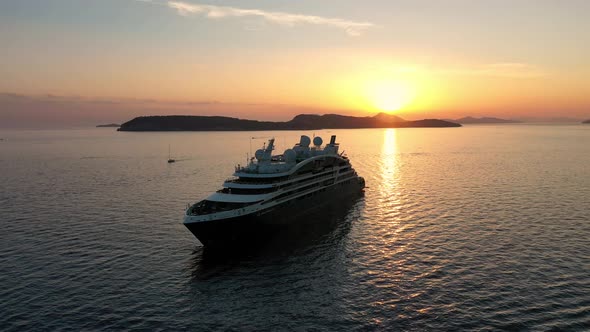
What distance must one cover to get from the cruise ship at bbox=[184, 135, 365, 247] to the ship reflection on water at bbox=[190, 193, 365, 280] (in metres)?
1.51

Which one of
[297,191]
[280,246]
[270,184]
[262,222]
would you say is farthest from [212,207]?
[297,191]

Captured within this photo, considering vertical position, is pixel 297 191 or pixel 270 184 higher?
pixel 270 184

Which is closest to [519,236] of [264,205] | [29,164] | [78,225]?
[264,205]

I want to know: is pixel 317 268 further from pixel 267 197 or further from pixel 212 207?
pixel 212 207

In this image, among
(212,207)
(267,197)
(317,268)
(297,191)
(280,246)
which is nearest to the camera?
(317,268)

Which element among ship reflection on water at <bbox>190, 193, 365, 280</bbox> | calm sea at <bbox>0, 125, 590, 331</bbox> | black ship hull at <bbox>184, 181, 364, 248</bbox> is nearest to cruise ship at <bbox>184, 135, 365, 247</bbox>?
black ship hull at <bbox>184, 181, 364, 248</bbox>

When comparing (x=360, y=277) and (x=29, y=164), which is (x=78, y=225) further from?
(x=29, y=164)

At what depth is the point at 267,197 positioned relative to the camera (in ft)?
194

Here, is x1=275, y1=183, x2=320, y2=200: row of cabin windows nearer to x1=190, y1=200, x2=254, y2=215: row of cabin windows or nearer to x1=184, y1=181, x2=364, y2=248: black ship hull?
x1=184, y1=181, x2=364, y2=248: black ship hull

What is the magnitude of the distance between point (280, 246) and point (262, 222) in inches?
218

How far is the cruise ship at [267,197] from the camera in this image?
173ft

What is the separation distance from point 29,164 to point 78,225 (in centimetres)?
11416

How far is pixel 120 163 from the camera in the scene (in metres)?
156

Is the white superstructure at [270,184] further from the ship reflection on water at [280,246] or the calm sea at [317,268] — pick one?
the calm sea at [317,268]
